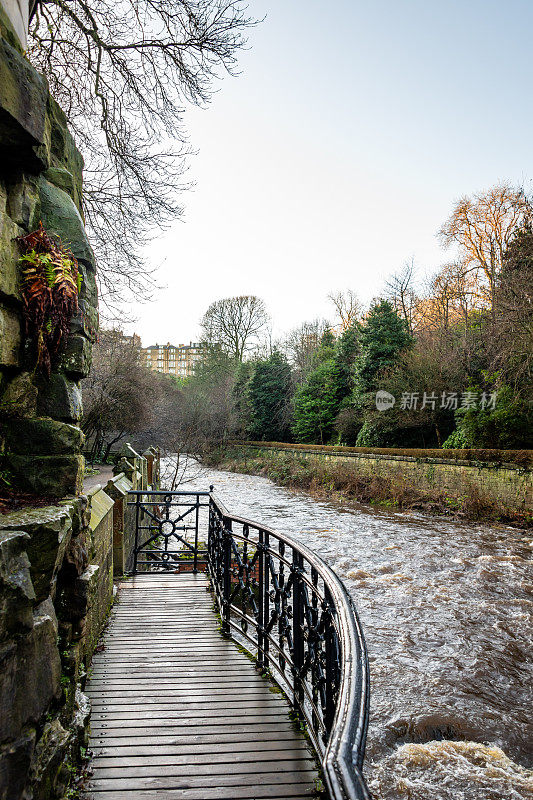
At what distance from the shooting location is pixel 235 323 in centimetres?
3822

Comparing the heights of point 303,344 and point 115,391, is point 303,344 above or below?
above

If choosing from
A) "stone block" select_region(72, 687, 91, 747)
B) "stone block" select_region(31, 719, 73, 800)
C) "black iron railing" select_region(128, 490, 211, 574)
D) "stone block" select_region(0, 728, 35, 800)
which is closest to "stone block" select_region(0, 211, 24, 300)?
"stone block" select_region(0, 728, 35, 800)

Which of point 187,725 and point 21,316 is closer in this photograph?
point 21,316

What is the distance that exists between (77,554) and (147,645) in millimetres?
2246

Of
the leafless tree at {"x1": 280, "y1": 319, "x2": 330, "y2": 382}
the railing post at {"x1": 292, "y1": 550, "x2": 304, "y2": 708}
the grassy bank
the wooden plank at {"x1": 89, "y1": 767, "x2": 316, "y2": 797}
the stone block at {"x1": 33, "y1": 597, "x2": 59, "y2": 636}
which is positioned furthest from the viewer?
the leafless tree at {"x1": 280, "y1": 319, "x2": 330, "y2": 382}

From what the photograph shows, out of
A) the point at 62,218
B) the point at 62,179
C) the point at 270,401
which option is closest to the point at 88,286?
the point at 62,218

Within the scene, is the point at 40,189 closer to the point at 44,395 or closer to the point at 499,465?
the point at 44,395

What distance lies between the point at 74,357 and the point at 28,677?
176cm

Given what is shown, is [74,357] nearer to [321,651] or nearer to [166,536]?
[321,651]

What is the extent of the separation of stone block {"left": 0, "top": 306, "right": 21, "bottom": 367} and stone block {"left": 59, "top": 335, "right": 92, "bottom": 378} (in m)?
0.37

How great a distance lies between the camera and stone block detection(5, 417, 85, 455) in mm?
2725

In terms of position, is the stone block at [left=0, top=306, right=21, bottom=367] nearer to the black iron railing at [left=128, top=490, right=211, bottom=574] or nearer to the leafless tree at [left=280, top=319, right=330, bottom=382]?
the black iron railing at [left=128, top=490, right=211, bottom=574]

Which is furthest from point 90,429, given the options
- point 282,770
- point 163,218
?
point 282,770

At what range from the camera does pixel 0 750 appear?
1821 mm
